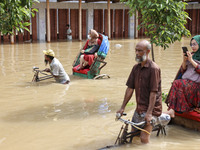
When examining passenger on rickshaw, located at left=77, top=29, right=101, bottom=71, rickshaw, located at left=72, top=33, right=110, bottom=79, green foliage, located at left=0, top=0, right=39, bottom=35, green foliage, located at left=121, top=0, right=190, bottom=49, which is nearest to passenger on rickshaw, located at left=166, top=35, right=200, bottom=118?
green foliage, located at left=121, top=0, right=190, bottom=49

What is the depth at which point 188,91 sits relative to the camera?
455 cm

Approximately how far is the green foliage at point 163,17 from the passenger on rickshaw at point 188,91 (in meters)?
1.19

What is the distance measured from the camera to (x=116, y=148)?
4035 millimetres

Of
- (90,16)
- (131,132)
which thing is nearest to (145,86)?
(131,132)

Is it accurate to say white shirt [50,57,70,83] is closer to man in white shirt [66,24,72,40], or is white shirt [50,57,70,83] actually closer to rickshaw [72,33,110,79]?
rickshaw [72,33,110,79]

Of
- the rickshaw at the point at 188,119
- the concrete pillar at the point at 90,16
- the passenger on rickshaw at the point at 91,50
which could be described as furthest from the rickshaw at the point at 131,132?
the concrete pillar at the point at 90,16

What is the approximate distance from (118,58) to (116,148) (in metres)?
9.13

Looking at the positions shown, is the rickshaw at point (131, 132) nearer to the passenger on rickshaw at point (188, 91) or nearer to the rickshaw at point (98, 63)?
the passenger on rickshaw at point (188, 91)

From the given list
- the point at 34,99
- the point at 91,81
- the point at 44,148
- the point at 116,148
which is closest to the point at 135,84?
the point at 116,148

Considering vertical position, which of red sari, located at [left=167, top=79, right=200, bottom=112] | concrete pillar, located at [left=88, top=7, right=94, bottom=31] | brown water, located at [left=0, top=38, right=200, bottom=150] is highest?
concrete pillar, located at [left=88, top=7, right=94, bottom=31]

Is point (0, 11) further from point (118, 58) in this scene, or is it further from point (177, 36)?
point (118, 58)

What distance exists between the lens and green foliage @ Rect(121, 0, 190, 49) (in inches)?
221

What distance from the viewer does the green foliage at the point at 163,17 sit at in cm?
562

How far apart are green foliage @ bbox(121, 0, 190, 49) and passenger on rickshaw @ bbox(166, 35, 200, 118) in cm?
119
